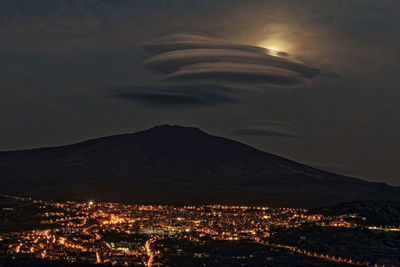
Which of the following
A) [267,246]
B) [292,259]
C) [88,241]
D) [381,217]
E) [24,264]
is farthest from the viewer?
[381,217]

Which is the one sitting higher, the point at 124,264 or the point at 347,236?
the point at 347,236

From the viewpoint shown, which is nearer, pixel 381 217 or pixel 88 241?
pixel 88 241

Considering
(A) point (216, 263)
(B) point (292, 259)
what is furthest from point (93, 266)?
(B) point (292, 259)

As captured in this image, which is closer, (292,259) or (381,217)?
(292,259)

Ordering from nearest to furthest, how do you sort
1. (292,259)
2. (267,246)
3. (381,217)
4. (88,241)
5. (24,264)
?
(24,264), (292,259), (267,246), (88,241), (381,217)

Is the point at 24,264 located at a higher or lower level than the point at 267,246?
lower

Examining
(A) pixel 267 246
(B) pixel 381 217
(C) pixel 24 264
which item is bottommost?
(C) pixel 24 264

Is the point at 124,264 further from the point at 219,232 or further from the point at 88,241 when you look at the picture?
the point at 219,232

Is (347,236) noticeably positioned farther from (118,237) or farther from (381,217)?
(118,237)

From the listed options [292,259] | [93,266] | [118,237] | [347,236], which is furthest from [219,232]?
[93,266]
